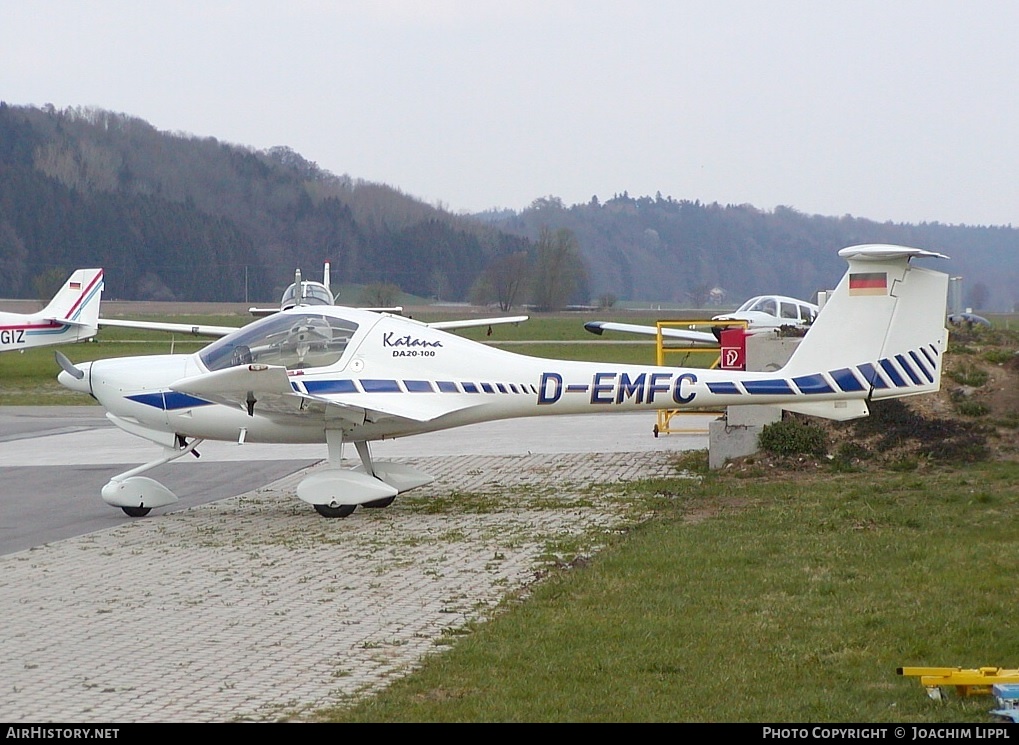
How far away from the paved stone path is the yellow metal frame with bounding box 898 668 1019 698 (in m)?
2.48

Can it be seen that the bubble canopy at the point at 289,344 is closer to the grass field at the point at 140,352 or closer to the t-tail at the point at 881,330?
the t-tail at the point at 881,330

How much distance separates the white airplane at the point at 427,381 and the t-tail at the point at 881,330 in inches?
0.4

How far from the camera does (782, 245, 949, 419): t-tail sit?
1074cm

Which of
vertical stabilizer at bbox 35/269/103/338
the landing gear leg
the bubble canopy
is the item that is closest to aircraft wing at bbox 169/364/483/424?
the bubble canopy

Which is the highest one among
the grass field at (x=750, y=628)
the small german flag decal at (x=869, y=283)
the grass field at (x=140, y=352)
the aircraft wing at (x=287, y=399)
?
the small german flag decal at (x=869, y=283)

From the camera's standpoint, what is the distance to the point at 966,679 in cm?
490

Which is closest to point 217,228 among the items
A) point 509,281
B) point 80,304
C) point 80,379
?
point 509,281

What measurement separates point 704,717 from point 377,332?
7.05 m

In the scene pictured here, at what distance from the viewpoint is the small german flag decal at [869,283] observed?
10.8m

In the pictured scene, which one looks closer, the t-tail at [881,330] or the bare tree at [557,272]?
the t-tail at [881,330]

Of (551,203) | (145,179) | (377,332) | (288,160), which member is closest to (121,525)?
(377,332)

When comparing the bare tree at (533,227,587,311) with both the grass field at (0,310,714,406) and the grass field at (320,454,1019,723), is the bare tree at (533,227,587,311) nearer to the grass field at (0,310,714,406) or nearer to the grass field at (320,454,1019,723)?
the grass field at (0,310,714,406)

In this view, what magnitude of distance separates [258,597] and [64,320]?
29.6 m

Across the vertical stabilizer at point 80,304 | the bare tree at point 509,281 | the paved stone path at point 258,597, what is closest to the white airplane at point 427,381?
the paved stone path at point 258,597
